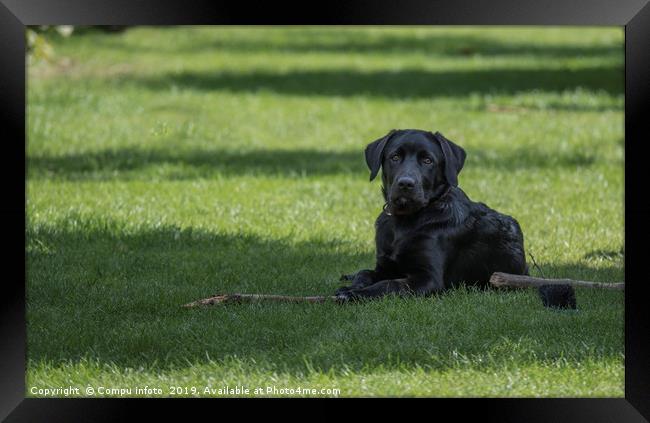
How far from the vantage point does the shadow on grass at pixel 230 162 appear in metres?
15.7

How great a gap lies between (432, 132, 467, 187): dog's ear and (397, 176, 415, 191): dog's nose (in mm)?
335

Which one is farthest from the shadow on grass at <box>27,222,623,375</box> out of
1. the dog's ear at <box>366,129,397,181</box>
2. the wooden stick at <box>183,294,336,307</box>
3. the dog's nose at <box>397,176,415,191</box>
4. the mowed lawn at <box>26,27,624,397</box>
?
the dog's ear at <box>366,129,397,181</box>

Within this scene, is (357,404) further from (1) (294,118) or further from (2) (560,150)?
(1) (294,118)

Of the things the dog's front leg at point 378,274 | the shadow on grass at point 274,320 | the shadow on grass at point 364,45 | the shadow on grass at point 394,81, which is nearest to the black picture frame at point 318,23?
the shadow on grass at point 274,320

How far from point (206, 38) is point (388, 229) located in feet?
79.6

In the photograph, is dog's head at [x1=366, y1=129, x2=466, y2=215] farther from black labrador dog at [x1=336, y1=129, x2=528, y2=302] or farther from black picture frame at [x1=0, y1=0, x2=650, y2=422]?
black picture frame at [x1=0, y1=0, x2=650, y2=422]

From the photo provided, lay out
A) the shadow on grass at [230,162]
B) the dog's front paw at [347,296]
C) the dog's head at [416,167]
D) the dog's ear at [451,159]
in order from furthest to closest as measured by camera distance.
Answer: the shadow on grass at [230,162]
the dog's ear at [451,159]
the dog's head at [416,167]
the dog's front paw at [347,296]

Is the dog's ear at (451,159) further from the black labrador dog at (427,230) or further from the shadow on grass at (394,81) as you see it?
the shadow on grass at (394,81)

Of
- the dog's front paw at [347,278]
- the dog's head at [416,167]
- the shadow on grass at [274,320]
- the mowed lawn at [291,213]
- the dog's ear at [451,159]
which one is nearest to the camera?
the mowed lawn at [291,213]

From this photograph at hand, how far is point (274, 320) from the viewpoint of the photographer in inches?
331

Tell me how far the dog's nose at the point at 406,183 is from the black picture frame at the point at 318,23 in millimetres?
2341

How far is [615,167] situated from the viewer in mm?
16578

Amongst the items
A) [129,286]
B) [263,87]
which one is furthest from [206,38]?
[129,286]

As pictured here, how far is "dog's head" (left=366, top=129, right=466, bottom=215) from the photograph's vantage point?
9.02m
